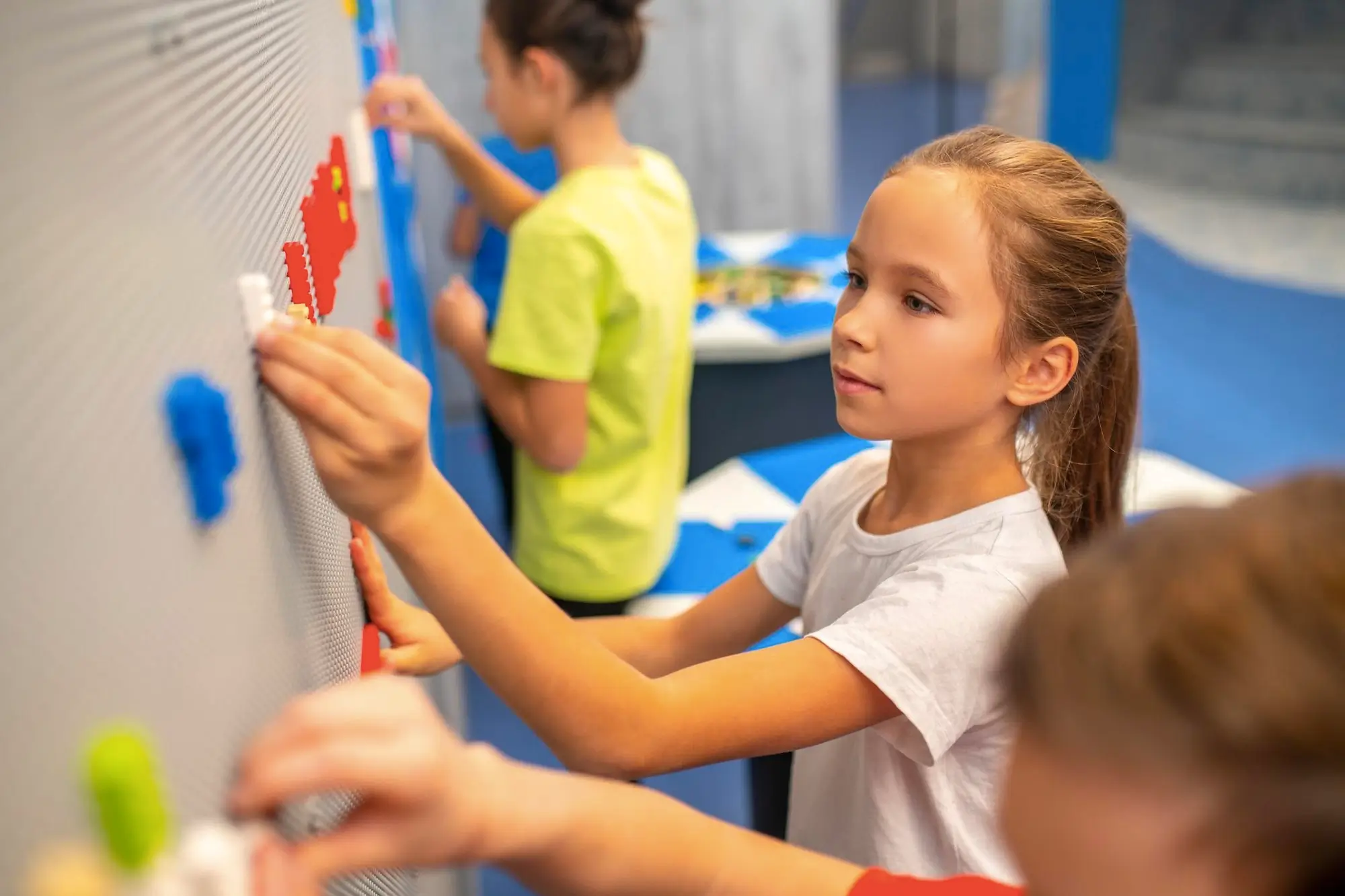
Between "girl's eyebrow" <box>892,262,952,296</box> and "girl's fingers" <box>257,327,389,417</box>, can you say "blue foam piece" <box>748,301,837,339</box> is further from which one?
"girl's fingers" <box>257,327,389,417</box>

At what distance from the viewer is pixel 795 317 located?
2.00 meters

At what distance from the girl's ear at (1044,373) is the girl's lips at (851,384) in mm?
102

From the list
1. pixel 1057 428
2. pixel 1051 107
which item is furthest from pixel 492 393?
pixel 1051 107

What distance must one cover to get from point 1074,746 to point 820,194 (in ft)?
9.98

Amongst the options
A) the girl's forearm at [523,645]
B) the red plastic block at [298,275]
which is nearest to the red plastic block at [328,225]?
the red plastic block at [298,275]

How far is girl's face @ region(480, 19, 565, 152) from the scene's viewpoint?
1306 millimetres

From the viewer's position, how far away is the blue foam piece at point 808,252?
2.35 m

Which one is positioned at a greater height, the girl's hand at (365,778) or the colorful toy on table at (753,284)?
the girl's hand at (365,778)

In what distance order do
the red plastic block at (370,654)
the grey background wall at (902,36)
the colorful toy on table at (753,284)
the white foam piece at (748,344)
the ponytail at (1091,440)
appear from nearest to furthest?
1. the red plastic block at (370,654)
2. the ponytail at (1091,440)
3. the white foam piece at (748,344)
4. the colorful toy on table at (753,284)
5. the grey background wall at (902,36)

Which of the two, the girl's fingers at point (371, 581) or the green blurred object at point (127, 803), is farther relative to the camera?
the girl's fingers at point (371, 581)

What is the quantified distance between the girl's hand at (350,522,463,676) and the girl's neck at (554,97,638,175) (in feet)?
2.21

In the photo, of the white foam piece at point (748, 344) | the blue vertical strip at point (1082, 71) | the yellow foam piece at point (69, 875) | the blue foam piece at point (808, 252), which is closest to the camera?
the yellow foam piece at point (69, 875)

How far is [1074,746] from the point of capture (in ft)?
1.25

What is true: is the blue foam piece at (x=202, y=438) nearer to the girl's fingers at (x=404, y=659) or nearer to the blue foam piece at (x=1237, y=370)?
the girl's fingers at (x=404, y=659)
